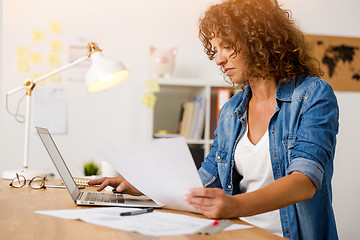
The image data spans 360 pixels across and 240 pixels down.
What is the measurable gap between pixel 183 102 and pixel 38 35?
1.01 m

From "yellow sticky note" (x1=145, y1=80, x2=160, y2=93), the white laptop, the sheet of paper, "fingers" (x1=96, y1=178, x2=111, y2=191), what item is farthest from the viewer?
"yellow sticky note" (x1=145, y1=80, x2=160, y2=93)

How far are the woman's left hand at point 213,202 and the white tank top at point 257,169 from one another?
1.49ft

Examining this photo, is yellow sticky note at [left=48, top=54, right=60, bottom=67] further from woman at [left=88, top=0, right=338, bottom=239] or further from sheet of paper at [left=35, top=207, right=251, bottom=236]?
sheet of paper at [left=35, top=207, right=251, bottom=236]

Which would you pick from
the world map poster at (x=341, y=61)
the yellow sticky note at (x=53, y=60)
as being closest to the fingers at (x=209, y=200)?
the yellow sticky note at (x=53, y=60)

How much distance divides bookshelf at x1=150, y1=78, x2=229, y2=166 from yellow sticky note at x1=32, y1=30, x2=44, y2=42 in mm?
790

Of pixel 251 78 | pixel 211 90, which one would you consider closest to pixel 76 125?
pixel 211 90

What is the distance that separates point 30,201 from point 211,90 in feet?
5.87

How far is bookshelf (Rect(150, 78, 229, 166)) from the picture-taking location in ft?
8.92

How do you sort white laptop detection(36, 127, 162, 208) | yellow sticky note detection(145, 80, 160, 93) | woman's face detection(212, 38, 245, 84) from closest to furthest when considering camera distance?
1. white laptop detection(36, 127, 162, 208)
2. woman's face detection(212, 38, 245, 84)
3. yellow sticky note detection(145, 80, 160, 93)

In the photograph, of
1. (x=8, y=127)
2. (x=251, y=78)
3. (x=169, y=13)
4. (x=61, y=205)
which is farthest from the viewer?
(x=169, y=13)

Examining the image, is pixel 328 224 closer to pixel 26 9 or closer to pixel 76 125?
pixel 76 125

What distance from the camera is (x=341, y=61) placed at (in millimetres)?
3236

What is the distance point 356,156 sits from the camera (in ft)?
10.6

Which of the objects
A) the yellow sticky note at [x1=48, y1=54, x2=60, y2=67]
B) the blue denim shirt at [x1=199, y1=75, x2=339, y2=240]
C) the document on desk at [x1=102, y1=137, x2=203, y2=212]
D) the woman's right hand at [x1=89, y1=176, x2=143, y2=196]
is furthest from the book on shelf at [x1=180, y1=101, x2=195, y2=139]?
the document on desk at [x1=102, y1=137, x2=203, y2=212]
